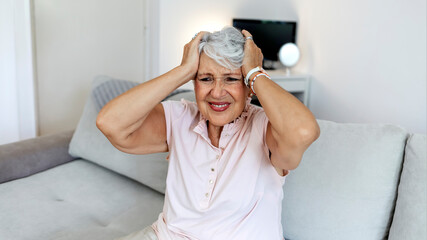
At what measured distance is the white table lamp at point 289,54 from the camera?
367 centimetres

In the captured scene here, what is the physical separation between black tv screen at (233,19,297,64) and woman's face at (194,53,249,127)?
2575 mm

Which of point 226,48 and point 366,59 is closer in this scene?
point 226,48

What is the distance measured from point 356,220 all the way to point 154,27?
2779 millimetres

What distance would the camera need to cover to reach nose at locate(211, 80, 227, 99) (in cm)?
127

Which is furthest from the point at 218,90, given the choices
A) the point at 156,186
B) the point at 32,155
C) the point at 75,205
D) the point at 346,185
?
the point at 32,155

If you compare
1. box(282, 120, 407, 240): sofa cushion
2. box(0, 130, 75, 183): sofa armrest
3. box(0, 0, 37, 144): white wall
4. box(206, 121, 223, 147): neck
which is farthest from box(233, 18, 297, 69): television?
box(206, 121, 223, 147): neck

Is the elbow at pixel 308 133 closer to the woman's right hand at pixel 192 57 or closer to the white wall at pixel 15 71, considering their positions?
the woman's right hand at pixel 192 57

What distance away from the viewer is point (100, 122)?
127cm

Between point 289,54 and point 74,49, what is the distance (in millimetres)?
1847

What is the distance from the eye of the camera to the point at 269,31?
381 cm

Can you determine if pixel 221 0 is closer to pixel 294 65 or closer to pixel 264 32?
pixel 264 32

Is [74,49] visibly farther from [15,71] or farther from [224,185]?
[224,185]

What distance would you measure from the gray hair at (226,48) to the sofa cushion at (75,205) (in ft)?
2.65

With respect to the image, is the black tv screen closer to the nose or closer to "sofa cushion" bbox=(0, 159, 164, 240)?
"sofa cushion" bbox=(0, 159, 164, 240)
